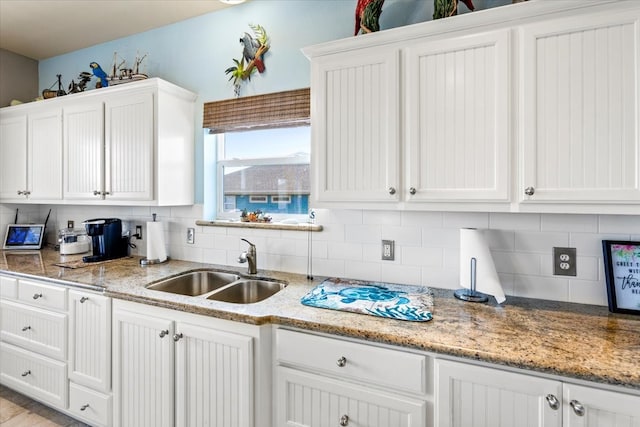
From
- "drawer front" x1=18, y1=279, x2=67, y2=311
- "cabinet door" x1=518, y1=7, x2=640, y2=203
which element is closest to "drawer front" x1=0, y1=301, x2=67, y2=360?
"drawer front" x1=18, y1=279, x2=67, y2=311

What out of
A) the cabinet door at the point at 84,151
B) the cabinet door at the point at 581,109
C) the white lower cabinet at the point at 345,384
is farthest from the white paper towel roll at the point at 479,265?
the cabinet door at the point at 84,151

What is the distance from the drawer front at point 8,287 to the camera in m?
2.09

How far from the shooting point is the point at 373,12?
5.24ft

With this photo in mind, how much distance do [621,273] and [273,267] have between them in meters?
1.74

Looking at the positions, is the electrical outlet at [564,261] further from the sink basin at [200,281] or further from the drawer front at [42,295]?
the drawer front at [42,295]

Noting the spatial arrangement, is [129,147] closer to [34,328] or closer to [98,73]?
[98,73]

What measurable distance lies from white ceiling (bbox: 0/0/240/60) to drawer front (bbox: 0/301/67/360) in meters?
2.03

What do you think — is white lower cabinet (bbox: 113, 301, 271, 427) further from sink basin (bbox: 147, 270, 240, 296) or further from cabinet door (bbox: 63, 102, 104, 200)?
cabinet door (bbox: 63, 102, 104, 200)

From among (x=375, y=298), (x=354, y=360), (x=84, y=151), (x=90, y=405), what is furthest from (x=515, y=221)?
(x=84, y=151)

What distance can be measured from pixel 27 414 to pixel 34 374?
26 cm

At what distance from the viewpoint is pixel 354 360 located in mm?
1218

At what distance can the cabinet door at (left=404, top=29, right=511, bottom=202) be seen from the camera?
1303mm

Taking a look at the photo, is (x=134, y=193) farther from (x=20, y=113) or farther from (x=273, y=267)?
(x=20, y=113)

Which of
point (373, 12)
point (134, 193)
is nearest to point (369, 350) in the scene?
point (373, 12)
